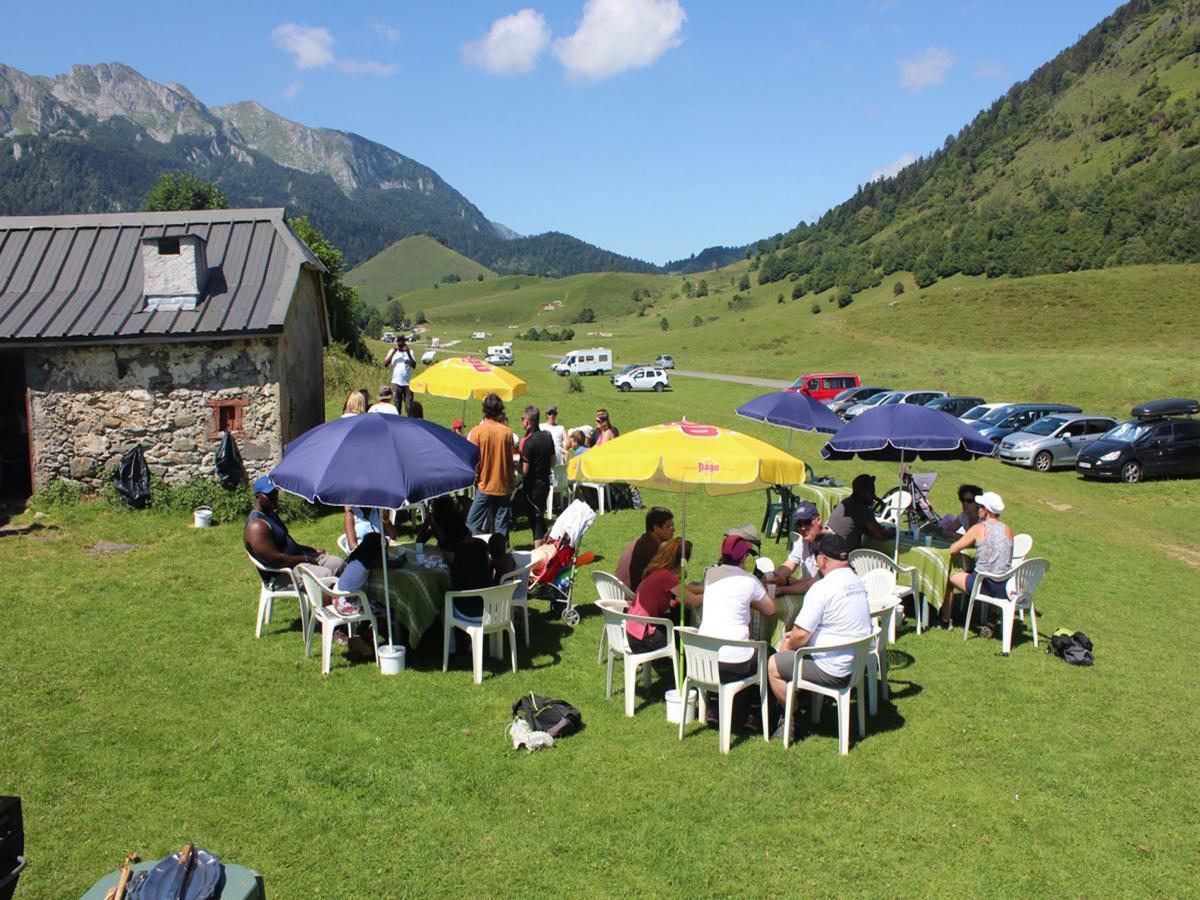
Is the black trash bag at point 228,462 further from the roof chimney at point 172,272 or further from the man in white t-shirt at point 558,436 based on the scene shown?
the man in white t-shirt at point 558,436

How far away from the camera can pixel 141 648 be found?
8.09m

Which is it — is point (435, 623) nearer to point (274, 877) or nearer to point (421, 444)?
point (421, 444)

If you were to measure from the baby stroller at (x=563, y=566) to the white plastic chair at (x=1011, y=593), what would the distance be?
4.04m

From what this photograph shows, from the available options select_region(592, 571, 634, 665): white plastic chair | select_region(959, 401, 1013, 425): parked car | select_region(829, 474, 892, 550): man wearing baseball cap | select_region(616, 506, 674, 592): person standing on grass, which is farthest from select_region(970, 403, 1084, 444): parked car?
select_region(592, 571, 634, 665): white plastic chair

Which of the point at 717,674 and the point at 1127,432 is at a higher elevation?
the point at 717,674

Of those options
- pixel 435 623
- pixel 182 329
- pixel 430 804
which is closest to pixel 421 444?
pixel 435 623

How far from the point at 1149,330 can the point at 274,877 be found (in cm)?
6481

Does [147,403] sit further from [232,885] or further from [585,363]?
[585,363]

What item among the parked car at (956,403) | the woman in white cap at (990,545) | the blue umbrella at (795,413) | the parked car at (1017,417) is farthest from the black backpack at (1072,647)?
the parked car at (956,403)

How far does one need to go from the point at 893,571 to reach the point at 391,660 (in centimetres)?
494

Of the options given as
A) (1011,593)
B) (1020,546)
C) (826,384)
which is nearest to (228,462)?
(1011,593)

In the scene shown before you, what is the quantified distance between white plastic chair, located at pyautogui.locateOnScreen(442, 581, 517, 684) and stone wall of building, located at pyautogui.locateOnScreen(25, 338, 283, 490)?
6801 mm

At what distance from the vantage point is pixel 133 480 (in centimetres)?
1299

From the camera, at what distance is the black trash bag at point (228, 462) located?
13.0 m
